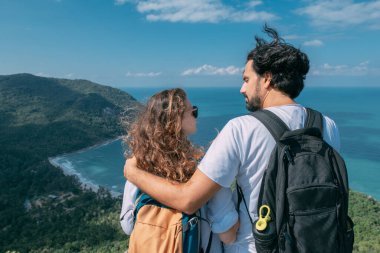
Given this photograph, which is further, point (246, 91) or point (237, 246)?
point (246, 91)

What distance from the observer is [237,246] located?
163 cm

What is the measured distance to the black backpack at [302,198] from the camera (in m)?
1.38

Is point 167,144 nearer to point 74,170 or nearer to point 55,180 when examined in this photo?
point 55,180

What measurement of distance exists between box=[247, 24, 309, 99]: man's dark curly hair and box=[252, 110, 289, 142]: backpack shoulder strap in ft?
0.71

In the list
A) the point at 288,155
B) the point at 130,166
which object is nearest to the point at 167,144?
the point at 130,166

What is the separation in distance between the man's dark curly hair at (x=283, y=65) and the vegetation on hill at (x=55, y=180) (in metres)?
0.76

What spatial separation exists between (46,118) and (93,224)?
53.6 metres

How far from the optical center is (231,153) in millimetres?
1452

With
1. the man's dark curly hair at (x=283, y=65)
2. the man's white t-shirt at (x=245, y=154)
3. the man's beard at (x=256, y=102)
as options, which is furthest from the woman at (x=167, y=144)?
the man's dark curly hair at (x=283, y=65)

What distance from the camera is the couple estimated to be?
147 cm

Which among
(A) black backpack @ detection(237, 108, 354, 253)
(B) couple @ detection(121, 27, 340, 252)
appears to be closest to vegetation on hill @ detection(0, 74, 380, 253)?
(B) couple @ detection(121, 27, 340, 252)

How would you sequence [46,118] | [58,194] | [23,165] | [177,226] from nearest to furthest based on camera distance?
[177,226] → [58,194] → [23,165] → [46,118]

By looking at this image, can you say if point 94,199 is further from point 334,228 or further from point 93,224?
point 334,228

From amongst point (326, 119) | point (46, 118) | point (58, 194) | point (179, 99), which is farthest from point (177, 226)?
point (46, 118)
